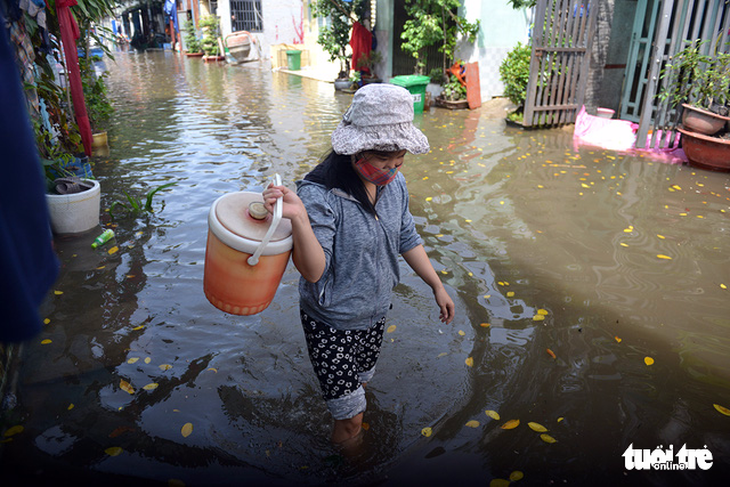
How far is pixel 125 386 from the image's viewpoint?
2.84m

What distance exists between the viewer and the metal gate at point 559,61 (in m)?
8.98

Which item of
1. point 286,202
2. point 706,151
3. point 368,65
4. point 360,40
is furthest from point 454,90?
point 286,202

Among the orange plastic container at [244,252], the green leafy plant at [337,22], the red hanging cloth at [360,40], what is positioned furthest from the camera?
the green leafy plant at [337,22]

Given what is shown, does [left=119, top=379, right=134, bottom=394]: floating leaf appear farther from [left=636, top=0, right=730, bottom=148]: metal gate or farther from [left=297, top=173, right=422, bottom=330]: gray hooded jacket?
[left=636, top=0, right=730, bottom=148]: metal gate

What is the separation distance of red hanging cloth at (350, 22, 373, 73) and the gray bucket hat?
14127mm

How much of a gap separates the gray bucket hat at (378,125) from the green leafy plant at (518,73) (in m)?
8.81

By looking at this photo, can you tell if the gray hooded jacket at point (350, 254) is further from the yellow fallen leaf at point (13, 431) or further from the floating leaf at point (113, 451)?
the yellow fallen leaf at point (13, 431)

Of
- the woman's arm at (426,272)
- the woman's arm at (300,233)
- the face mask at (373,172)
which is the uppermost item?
the face mask at (373,172)

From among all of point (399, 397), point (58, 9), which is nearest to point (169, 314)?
point (399, 397)

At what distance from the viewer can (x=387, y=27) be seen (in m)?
14.4

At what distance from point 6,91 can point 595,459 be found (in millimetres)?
2699

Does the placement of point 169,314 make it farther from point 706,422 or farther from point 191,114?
point 191,114

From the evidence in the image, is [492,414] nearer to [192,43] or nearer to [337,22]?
[337,22]

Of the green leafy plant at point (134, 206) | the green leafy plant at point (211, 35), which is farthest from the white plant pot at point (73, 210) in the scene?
the green leafy plant at point (211, 35)
